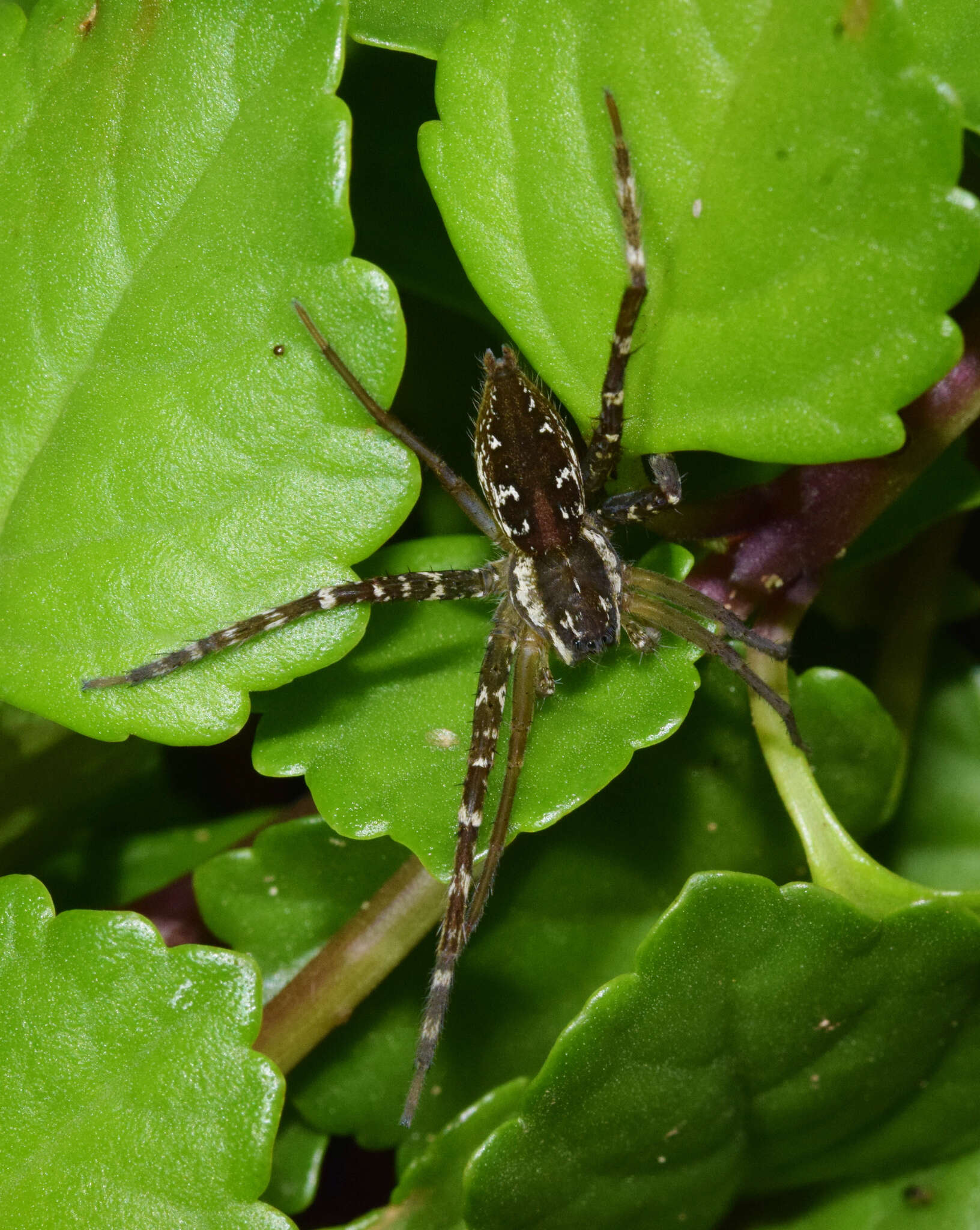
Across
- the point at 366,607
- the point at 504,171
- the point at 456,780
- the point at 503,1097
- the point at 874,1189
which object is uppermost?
the point at 504,171

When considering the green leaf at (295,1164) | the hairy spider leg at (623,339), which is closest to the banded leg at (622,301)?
the hairy spider leg at (623,339)

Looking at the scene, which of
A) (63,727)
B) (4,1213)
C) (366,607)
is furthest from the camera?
(63,727)

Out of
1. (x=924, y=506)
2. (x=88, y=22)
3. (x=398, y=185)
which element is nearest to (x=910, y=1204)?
(x=924, y=506)

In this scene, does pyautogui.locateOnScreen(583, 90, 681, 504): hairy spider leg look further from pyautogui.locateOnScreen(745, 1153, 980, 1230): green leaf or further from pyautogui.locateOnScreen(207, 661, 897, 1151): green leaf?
pyautogui.locateOnScreen(745, 1153, 980, 1230): green leaf

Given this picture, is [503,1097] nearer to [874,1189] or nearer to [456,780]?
[456,780]

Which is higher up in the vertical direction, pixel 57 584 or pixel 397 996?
pixel 57 584

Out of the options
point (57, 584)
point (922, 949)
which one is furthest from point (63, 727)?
point (922, 949)

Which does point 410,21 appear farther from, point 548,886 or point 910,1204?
point 910,1204
